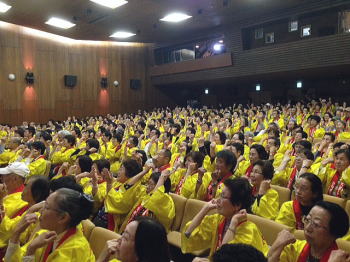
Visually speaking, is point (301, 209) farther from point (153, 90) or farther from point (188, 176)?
point (153, 90)

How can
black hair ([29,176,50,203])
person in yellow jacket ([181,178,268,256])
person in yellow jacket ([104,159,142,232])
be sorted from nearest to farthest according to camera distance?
person in yellow jacket ([181,178,268,256]) < black hair ([29,176,50,203]) < person in yellow jacket ([104,159,142,232])

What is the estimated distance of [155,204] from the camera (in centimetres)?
295

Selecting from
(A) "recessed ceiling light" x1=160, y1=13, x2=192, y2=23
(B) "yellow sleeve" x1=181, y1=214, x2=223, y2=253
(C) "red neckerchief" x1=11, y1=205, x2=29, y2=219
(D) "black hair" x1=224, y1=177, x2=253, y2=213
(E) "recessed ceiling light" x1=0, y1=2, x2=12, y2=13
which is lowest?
(B) "yellow sleeve" x1=181, y1=214, x2=223, y2=253

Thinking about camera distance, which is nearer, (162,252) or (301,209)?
(162,252)

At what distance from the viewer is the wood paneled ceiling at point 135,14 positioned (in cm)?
949

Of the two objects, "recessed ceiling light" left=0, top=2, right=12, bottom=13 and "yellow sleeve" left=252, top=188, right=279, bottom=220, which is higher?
"recessed ceiling light" left=0, top=2, right=12, bottom=13

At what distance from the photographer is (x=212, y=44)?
564 inches

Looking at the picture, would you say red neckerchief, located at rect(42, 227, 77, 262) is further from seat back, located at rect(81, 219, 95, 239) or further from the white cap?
the white cap

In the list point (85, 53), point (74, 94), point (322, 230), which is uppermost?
point (85, 53)

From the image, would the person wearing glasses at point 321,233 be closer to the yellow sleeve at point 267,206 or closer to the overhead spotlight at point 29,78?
the yellow sleeve at point 267,206

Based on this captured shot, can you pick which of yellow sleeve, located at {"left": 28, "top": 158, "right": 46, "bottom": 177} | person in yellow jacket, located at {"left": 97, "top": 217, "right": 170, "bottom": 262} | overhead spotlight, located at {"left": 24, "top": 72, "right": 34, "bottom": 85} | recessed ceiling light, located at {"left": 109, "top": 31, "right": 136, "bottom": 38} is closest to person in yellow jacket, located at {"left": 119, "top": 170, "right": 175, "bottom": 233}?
person in yellow jacket, located at {"left": 97, "top": 217, "right": 170, "bottom": 262}

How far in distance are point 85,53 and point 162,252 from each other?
49.0ft

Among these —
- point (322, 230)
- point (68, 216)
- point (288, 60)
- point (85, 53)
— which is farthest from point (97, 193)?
point (85, 53)

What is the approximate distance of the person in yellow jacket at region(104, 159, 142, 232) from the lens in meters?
3.07
